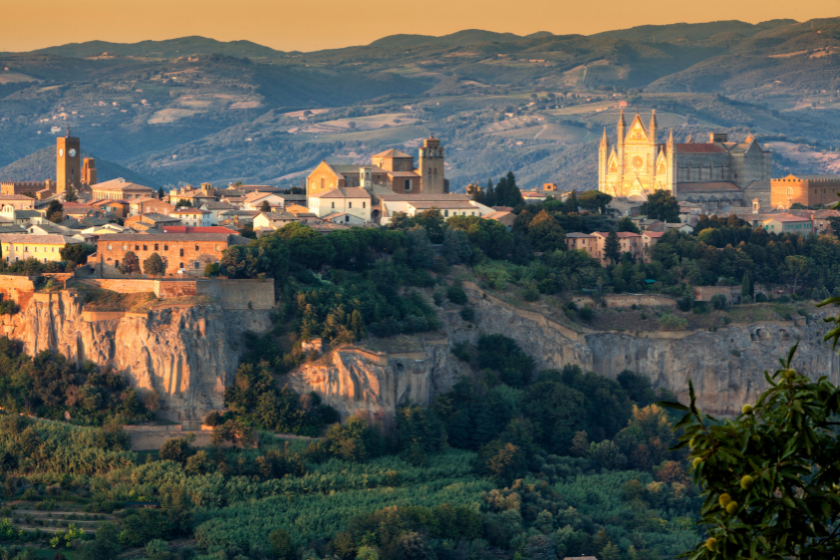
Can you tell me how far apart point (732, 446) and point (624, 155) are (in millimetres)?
86843

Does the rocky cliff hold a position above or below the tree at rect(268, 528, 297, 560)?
above

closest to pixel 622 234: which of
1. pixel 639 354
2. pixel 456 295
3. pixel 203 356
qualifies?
pixel 639 354

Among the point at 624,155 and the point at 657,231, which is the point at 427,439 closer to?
the point at 657,231

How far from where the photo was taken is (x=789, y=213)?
79.0 metres

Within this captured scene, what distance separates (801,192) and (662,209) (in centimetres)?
1901

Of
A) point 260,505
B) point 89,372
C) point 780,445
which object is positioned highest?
point 780,445

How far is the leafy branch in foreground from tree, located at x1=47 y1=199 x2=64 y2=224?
174 ft

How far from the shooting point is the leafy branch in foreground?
1040 centimetres

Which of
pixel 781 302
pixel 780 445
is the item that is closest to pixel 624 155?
pixel 781 302

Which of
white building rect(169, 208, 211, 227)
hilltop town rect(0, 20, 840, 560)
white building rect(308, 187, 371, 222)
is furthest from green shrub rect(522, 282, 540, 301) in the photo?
white building rect(169, 208, 211, 227)

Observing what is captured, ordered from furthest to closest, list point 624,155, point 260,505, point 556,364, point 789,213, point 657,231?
point 624,155 → point 789,213 → point 657,231 → point 556,364 → point 260,505

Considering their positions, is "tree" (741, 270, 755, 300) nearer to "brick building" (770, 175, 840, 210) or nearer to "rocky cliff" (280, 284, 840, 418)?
"rocky cliff" (280, 284, 840, 418)

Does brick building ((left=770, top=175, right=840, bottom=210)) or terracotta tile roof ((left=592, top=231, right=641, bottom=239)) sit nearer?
terracotta tile roof ((left=592, top=231, right=641, bottom=239))

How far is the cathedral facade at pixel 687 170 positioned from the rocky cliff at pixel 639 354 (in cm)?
2855
